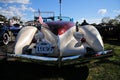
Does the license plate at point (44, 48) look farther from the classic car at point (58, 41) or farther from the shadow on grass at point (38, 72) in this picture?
the shadow on grass at point (38, 72)

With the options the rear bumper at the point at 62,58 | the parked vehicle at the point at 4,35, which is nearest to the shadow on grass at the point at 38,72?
the rear bumper at the point at 62,58

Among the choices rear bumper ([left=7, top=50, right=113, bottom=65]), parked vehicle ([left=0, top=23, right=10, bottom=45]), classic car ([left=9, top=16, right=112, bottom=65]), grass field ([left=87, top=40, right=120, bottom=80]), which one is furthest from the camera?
parked vehicle ([left=0, top=23, right=10, bottom=45])

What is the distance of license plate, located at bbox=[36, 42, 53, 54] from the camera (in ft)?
16.7

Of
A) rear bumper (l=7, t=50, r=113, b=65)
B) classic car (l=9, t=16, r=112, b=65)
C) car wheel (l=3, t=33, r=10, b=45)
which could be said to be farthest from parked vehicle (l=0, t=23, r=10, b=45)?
rear bumper (l=7, t=50, r=113, b=65)

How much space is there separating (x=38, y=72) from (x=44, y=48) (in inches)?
24.1

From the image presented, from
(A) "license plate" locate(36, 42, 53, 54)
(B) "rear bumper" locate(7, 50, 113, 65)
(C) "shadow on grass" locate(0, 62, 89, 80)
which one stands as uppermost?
(A) "license plate" locate(36, 42, 53, 54)

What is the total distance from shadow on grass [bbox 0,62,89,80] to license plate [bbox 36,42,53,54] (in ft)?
1.70

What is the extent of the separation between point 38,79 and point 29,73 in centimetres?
49

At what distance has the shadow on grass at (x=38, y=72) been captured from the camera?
191 inches

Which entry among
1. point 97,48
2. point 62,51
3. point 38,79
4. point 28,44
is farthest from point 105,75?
point 28,44

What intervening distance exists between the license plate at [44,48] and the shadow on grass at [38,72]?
1.70 ft

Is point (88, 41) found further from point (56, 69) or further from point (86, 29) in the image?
point (56, 69)

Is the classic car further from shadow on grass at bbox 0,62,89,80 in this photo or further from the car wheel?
the car wheel

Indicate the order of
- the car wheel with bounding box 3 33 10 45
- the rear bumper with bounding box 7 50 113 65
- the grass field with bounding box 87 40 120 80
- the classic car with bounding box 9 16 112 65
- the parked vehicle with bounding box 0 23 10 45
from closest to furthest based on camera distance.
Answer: the rear bumper with bounding box 7 50 113 65
the grass field with bounding box 87 40 120 80
the classic car with bounding box 9 16 112 65
the parked vehicle with bounding box 0 23 10 45
the car wheel with bounding box 3 33 10 45
